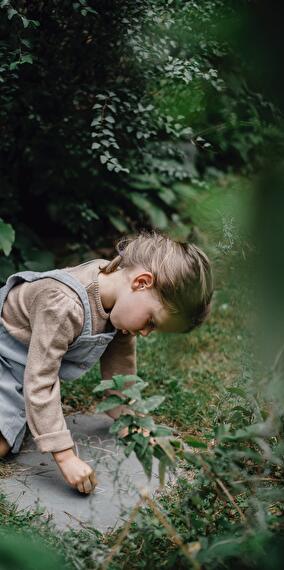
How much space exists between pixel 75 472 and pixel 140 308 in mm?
560

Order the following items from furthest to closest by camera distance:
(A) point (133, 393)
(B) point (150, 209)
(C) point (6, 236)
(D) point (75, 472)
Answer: (B) point (150, 209) < (C) point (6, 236) < (D) point (75, 472) < (A) point (133, 393)

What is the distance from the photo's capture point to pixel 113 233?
177 inches

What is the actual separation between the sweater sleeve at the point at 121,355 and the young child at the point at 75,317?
24cm

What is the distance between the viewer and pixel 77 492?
2.22 meters

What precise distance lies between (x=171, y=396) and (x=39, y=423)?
2.87 ft

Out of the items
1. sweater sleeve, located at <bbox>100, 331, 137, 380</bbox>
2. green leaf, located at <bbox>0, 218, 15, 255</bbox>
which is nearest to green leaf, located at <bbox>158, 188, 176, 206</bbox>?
green leaf, located at <bbox>0, 218, 15, 255</bbox>

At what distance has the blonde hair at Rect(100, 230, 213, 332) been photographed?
7.13 ft

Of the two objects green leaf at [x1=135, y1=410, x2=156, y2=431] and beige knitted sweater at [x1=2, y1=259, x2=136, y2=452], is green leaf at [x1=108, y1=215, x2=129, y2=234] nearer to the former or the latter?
beige knitted sweater at [x1=2, y1=259, x2=136, y2=452]

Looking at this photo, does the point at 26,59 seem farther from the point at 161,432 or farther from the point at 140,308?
the point at 161,432

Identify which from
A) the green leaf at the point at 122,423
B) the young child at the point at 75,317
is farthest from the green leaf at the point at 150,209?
the green leaf at the point at 122,423

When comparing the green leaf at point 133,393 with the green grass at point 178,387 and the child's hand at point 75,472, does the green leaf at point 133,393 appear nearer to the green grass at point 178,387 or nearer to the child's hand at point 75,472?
the green grass at point 178,387

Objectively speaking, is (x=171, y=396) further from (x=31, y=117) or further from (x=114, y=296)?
(x=31, y=117)

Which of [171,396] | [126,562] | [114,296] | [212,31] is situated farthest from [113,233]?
[212,31]

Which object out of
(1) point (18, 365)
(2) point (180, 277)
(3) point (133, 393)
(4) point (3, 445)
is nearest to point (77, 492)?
(4) point (3, 445)
